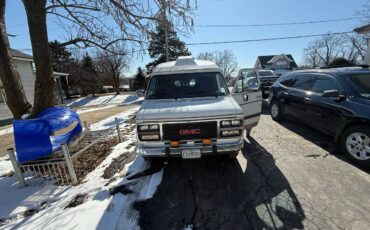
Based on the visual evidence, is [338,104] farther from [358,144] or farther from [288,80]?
[288,80]

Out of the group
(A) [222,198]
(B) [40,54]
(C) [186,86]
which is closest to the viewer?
(A) [222,198]

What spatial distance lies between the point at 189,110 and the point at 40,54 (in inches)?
152

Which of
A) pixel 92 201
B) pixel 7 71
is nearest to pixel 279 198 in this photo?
pixel 92 201

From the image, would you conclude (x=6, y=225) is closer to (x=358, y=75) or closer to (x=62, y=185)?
(x=62, y=185)

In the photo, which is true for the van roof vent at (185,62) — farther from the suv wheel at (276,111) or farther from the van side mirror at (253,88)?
the suv wheel at (276,111)

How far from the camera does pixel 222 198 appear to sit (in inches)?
120

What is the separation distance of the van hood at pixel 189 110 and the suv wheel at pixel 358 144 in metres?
2.43

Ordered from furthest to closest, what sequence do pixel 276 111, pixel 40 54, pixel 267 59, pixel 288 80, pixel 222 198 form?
pixel 267 59
pixel 276 111
pixel 288 80
pixel 40 54
pixel 222 198

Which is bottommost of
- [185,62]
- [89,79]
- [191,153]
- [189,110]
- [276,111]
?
[89,79]

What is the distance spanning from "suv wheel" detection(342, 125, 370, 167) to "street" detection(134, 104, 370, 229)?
0.59ft

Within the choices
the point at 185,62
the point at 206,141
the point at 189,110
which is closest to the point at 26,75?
the point at 185,62

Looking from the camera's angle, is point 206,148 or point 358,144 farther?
point 358,144

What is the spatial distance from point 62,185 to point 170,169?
2.11 m

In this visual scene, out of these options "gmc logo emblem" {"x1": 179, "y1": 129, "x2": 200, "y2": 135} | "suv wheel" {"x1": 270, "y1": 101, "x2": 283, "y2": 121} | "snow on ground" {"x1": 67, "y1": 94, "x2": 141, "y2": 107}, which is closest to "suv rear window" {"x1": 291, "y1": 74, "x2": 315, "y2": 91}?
"suv wheel" {"x1": 270, "y1": 101, "x2": 283, "y2": 121}
